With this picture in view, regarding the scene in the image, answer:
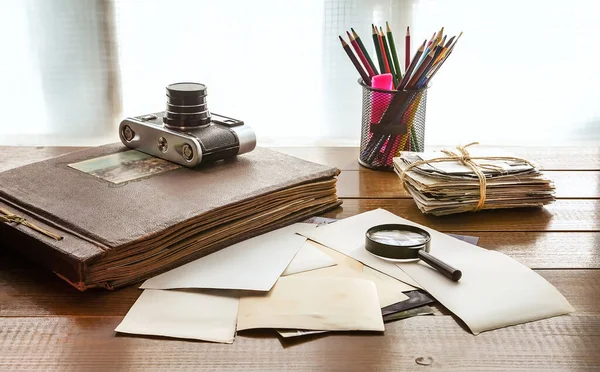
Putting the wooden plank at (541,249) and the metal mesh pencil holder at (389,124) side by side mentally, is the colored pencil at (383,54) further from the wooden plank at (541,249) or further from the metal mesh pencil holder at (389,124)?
the wooden plank at (541,249)

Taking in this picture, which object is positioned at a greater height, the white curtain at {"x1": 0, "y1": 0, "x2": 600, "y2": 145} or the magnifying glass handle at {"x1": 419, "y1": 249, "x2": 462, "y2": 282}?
the white curtain at {"x1": 0, "y1": 0, "x2": 600, "y2": 145}

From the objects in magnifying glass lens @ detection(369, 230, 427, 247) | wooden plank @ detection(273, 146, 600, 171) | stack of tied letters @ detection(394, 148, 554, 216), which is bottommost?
magnifying glass lens @ detection(369, 230, 427, 247)

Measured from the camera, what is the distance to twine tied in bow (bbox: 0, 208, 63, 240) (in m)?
0.89

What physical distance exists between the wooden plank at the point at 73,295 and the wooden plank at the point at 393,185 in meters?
0.33

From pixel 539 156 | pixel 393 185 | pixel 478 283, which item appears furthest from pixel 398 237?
pixel 539 156

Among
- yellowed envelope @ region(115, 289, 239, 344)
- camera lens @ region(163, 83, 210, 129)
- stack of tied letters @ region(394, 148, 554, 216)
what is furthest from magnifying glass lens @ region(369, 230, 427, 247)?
camera lens @ region(163, 83, 210, 129)

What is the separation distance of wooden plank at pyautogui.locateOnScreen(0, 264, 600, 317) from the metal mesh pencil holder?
44 cm

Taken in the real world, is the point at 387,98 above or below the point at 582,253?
above

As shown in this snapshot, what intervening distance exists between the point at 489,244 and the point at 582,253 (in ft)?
0.38

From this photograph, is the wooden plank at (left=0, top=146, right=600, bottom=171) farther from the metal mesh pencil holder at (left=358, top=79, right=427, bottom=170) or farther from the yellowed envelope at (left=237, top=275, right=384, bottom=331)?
the yellowed envelope at (left=237, top=275, right=384, bottom=331)

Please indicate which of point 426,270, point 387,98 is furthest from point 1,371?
point 387,98

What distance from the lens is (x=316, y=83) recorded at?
1.79 metres

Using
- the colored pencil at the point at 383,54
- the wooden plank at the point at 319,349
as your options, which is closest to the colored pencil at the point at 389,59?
the colored pencil at the point at 383,54

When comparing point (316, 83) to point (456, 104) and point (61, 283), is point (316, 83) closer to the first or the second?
point (456, 104)
